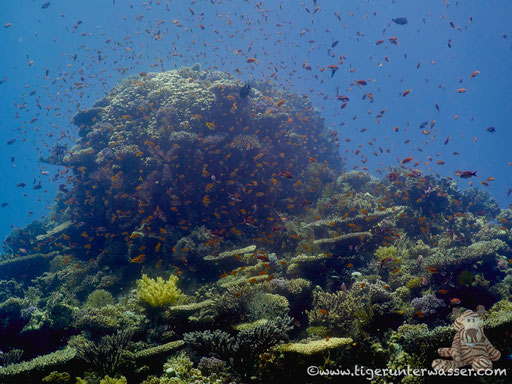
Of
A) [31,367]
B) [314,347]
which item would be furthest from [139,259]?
[314,347]

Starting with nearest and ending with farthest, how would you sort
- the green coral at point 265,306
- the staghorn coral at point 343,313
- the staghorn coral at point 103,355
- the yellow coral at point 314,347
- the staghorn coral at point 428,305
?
the yellow coral at point 314,347, the staghorn coral at point 103,355, the staghorn coral at point 343,313, the green coral at point 265,306, the staghorn coral at point 428,305

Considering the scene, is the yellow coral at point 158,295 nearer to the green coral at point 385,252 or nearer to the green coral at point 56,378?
the green coral at point 56,378

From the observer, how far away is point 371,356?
16.7 ft

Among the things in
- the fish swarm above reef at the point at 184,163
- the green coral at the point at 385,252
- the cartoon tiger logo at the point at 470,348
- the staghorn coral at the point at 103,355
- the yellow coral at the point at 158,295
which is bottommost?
the cartoon tiger logo at the point at 470,348

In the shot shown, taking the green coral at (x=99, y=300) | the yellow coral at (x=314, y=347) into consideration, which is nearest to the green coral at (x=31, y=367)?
the green coral at (x=99, y=300)

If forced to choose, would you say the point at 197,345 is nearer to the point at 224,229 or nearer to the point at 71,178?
the point at 224,229

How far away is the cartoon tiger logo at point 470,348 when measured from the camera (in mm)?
3707

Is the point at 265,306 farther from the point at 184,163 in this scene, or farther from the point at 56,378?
the point at 184,163

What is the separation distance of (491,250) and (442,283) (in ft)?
9.70

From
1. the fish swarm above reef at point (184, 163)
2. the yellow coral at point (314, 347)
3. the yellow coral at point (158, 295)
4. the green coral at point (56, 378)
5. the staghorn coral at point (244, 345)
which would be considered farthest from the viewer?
the fish swarm above reef at point (184, 163)

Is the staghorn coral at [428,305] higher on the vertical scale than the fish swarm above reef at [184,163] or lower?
lower

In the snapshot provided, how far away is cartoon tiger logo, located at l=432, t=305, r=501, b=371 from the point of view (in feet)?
12.2

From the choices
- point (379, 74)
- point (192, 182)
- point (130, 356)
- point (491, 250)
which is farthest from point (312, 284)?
point (379, 74)

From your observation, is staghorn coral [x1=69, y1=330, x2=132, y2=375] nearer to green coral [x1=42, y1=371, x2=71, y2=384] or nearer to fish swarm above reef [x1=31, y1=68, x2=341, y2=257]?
green coral [x1=42, y1=371, x2=71, y2=384]
